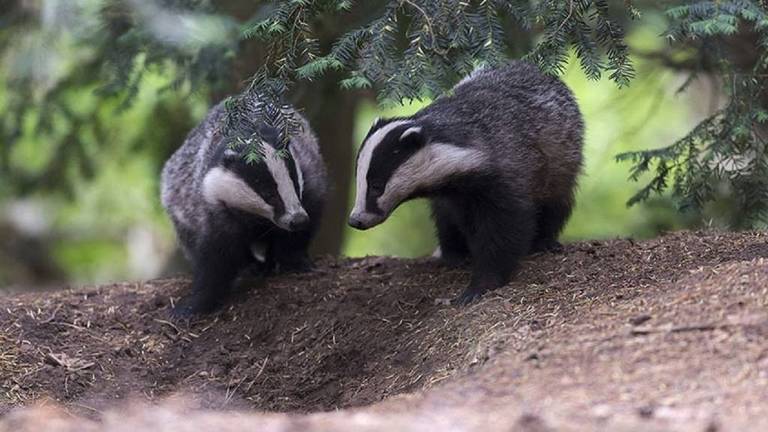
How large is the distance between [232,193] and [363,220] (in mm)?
1284

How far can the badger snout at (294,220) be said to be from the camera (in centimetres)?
771

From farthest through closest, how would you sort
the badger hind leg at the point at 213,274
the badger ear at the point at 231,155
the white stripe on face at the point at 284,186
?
1. the badger hind leg at the point at 213,274
2. the badger ear at the point at 231,155
3. the white stripe on face at the point at 284,186

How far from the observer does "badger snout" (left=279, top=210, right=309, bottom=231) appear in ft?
25.3

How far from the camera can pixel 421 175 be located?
7.14 m

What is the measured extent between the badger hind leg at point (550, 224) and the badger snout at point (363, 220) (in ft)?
4.51

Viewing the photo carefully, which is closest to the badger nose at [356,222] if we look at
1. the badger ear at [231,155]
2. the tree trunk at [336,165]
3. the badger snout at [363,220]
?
the badger snout at [363,220]

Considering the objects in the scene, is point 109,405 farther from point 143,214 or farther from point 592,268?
point 143,214

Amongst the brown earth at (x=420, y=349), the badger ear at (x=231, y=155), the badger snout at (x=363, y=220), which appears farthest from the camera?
the badger ear at (x=231, y=155)

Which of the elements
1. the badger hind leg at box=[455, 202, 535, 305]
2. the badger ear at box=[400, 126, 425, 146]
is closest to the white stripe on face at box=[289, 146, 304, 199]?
the badger ear at box=[400, 126, 425, 146]

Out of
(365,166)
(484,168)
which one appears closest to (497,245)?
(484,168)

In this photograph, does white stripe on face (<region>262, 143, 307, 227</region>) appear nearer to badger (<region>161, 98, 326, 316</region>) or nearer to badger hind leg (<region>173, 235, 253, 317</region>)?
badger (<region>161, 98, 326, 316</region>)

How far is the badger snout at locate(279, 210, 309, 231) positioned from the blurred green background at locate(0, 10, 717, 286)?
3.72 ft

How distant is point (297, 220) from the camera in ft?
25.3

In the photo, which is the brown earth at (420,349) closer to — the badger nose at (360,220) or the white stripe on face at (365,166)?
the badger nose at (360,220)
